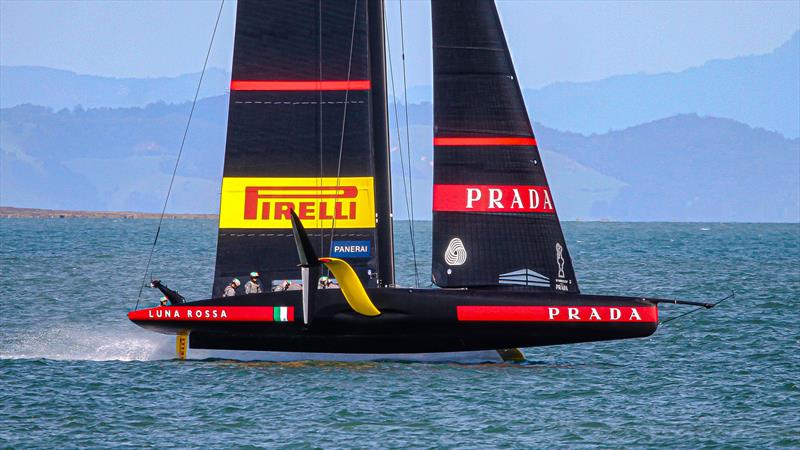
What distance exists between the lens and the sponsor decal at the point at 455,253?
80.7ft

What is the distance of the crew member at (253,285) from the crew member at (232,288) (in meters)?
0.17

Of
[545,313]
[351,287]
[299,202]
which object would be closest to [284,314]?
[351,287]

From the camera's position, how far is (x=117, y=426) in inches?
789

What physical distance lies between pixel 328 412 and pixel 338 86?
7.28m

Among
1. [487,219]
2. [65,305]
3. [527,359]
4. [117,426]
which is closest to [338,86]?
[487,219]

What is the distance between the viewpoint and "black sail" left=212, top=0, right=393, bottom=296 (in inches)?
1005

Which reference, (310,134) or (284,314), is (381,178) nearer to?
(310,134)

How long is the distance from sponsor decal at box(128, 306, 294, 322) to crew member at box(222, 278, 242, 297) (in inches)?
30.7

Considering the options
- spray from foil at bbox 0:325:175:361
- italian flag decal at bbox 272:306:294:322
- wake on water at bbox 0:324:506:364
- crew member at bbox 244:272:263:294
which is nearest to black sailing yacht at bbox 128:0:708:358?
italian flag decal at bbox 272:306:294:322

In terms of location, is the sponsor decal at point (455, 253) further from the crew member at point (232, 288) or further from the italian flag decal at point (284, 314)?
the crew member at point (232, 288)

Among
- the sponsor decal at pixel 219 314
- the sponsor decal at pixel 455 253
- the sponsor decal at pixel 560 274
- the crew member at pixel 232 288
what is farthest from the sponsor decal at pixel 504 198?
the crew member at pixel 232 288

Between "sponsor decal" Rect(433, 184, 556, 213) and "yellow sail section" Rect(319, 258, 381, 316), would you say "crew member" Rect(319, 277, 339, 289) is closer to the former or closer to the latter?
"yellow sail section" Rect(319, 258, 381, 316)

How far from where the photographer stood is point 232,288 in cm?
2536

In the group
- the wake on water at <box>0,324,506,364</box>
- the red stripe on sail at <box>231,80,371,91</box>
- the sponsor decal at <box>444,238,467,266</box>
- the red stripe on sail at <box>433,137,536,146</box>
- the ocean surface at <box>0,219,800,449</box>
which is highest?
the red stripe on sail at <box>231,80,371,91</box>
